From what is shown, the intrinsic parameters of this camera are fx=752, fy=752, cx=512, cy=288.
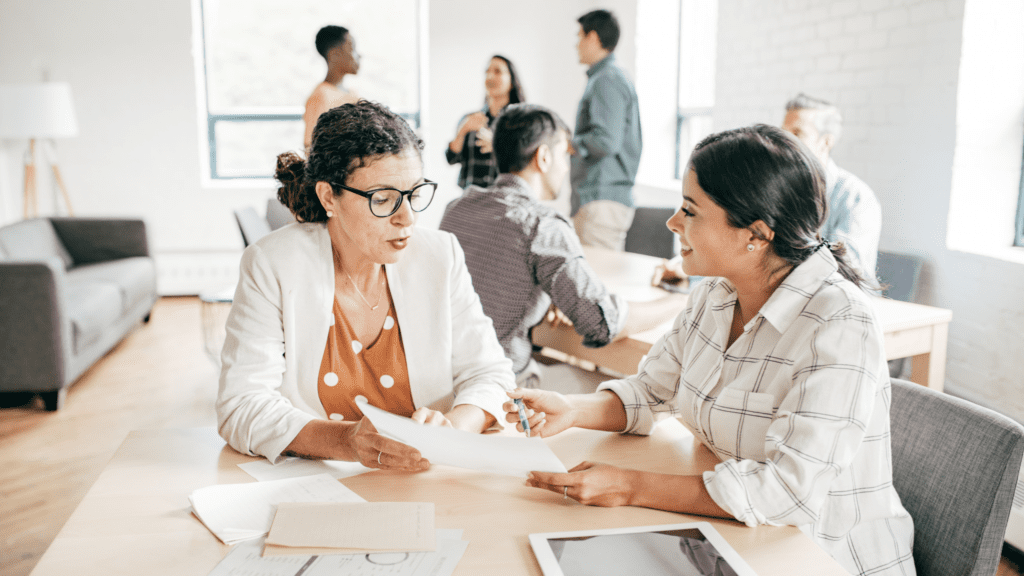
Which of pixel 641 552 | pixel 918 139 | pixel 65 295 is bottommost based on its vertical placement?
pixel 65 295

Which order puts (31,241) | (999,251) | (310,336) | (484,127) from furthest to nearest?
1. (31,241)
2. (484,127)
3. (999,251)
4. (310,336)

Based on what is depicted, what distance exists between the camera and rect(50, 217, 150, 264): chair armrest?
487 centimetres

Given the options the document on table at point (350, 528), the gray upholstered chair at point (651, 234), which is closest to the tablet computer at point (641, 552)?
the document on table at point (350, 528)

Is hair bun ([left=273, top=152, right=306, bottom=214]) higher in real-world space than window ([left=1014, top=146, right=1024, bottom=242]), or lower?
higher

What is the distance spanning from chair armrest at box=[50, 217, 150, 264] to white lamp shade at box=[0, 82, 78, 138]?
2.15ft

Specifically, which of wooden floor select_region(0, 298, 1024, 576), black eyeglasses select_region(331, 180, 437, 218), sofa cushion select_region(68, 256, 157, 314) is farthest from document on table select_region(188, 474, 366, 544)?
sofa cushion select_region(68, 256, 157, 314)

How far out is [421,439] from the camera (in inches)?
41.2

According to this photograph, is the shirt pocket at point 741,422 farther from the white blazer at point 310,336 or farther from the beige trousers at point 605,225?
the beige trousers at point 605,225

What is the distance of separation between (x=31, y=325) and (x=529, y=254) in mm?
2583

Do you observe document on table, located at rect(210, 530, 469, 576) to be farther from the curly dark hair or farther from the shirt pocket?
the curly dark hair

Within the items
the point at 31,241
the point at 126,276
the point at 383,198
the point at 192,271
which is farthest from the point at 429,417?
the point at 192,271

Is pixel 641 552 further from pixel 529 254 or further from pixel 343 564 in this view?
pixel 529 254

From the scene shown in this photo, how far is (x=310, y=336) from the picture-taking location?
4.61 ft

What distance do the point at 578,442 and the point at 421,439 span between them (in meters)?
0.38
